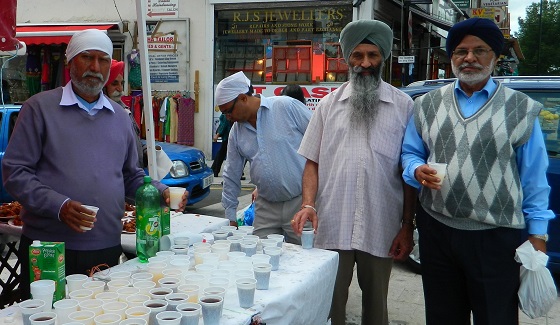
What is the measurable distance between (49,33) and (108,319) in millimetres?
13559

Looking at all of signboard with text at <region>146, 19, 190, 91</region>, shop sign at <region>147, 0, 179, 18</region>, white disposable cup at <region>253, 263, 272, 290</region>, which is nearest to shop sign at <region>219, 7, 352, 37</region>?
signboard with text at <region>146, 19, 190, 91</region>

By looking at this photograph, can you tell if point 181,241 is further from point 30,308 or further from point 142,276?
point 30,308

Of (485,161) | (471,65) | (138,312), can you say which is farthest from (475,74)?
(138,312)

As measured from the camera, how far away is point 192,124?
552 inches

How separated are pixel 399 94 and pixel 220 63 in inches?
457

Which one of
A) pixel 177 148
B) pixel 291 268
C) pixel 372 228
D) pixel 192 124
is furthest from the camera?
pixel 192 124

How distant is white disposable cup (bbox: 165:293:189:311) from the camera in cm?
193

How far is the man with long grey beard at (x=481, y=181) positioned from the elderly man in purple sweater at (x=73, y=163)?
156cm

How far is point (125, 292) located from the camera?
206cm

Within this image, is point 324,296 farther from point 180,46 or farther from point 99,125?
point 180,46

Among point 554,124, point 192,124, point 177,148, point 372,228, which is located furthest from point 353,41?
point 192,124

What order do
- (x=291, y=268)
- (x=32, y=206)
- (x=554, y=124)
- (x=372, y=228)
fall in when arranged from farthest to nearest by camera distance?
(x=554, y=124) → (x=372, y=228) → (x=291, y=268) → (x=32, y=206)

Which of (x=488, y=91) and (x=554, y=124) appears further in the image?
(x=554, y=124)

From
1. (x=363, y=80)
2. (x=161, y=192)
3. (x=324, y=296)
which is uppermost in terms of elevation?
(x=363, y=80)
